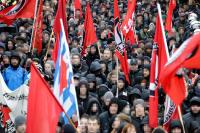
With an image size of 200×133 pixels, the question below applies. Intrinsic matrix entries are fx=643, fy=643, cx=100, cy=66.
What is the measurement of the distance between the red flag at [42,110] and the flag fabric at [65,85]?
0.95 metres

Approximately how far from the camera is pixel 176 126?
857cm

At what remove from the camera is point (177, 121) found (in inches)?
338

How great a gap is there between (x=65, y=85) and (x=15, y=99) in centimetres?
141

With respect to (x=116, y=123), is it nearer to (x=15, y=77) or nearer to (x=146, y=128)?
(x=146, y=128)

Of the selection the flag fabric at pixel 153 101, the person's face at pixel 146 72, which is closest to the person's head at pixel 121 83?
the person's face at pixel 146 72

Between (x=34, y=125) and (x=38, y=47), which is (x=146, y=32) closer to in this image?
(x=38, y=47)

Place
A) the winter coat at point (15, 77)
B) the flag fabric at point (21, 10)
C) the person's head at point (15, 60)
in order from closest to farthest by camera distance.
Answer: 1. the winter coat at point (15, 77)
2. the person's head at point (15, 60)
3. the flag fabric at point (21, 10)

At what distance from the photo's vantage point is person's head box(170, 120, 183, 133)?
8.55m

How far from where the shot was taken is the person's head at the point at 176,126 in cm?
855

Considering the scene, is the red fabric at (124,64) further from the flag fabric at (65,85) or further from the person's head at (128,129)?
the person's head at (128,129)

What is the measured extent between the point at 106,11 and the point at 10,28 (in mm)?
4803

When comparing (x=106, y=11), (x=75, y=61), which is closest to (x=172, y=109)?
(x=75, y=61)

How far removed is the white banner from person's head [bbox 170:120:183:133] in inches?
93.5

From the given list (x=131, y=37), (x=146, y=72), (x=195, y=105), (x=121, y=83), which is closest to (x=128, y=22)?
(x=131, y=37)
